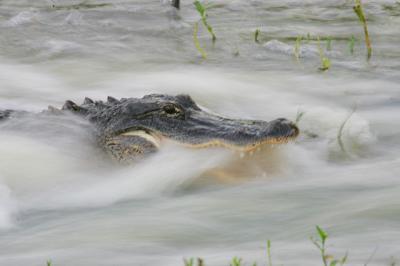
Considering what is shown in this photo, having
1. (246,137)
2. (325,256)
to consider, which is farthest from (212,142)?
(325,256)

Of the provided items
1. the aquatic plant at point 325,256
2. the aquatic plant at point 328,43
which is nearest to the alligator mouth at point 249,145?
the aquatic plant at point 325,256

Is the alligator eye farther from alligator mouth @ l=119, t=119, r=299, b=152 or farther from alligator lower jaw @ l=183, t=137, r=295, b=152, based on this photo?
alligator lower jaw @ l=183, t=137, r=295, b=152

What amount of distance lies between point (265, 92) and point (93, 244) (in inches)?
168

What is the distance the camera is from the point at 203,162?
19.7 ft

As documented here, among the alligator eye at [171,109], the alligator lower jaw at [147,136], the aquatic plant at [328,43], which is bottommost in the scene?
the alligator lower jaw at [147,136]

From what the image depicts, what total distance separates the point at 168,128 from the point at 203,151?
→ 0.38 meters

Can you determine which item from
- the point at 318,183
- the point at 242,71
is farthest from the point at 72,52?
the point at 318,183

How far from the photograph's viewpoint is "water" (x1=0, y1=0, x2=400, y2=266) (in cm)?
454

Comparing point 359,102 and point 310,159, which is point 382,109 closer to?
point 359,102

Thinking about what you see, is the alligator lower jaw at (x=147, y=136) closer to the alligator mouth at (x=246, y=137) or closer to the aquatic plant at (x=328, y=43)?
the alligator mouth at (x=246, y=137)

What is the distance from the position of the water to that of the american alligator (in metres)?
0.10

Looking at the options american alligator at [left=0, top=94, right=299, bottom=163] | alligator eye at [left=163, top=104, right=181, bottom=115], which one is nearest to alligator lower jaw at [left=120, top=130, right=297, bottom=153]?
american alligator at [left=0, top=94, right=299, bottom=163]

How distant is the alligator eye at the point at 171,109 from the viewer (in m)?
6.35

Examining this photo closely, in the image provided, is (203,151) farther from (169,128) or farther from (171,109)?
(171,109)
